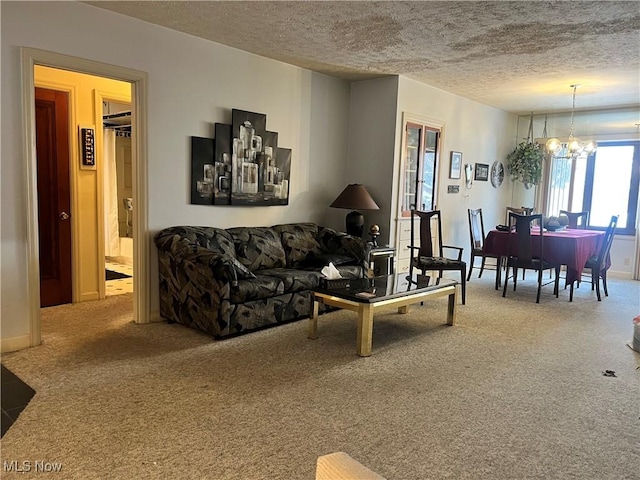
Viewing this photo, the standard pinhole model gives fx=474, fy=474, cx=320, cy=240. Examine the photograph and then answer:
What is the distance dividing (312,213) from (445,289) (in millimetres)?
2117

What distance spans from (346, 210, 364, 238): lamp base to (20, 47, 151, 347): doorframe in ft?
8.02

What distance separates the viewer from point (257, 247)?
4.69m

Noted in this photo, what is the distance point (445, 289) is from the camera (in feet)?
14.0

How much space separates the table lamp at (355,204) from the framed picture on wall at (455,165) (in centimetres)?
165

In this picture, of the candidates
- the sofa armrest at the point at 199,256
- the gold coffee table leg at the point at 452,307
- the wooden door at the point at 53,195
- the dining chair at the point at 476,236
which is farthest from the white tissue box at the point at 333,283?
the dining chair at the point at 476,236

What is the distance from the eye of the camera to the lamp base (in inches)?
A: 225

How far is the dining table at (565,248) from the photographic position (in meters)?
5.50

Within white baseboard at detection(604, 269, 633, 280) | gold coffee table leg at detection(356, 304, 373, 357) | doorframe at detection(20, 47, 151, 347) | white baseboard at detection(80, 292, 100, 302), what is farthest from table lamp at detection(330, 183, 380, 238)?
white baseboard at detection(604, 269, 633, 280)

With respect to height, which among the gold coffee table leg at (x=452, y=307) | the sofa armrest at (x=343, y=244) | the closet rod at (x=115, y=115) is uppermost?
the closet rod at (x=115, y=115)

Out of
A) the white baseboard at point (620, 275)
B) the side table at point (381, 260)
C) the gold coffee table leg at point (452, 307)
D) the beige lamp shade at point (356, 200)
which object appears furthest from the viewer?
the white baseboard at point (620, 275)

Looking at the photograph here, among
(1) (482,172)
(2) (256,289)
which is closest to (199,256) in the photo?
(2) (256,289)

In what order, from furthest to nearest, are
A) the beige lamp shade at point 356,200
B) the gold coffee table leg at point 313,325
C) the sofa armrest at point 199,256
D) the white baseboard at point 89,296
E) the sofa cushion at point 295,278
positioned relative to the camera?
the beige lamp shade at point 356,200
the white baseboard at point 89,296
the sofa cushion at point 295,278
the gold coffee table leg at point 313,325
the sofa armrest at point 199,256

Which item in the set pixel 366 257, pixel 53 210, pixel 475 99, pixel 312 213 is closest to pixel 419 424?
pixel 366 257

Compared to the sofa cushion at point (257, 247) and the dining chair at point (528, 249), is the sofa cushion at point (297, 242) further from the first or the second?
the dining chair at point (528, 249)
